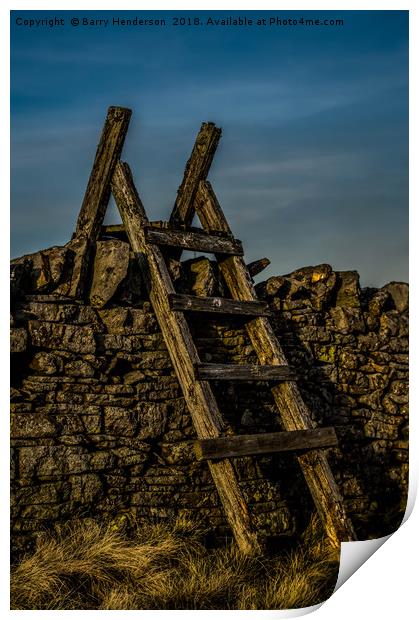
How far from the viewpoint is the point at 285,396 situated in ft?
23.0

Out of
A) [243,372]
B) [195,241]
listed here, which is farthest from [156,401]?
[195,241]

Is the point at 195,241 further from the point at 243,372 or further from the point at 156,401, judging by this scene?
the point at 156,401

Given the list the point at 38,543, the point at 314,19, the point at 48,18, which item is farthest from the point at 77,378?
the point at 314,19

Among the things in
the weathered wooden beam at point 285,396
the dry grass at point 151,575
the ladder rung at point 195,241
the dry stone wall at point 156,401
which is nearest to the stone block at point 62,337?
the dry stone wall at point 156,401

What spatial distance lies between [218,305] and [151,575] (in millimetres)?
2196

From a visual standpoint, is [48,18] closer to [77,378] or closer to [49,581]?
[77,378]

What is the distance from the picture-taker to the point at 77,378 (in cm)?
641

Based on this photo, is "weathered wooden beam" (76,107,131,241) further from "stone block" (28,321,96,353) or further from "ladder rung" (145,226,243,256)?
"stone block" (28,321,96,353)

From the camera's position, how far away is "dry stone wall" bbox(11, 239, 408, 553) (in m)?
6.18

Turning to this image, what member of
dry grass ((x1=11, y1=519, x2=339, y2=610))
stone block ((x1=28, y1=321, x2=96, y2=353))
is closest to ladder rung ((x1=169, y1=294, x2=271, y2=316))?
stone block ((x1=28, y1=321, x2=96, y2=353))

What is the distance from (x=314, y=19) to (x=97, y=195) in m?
2.22

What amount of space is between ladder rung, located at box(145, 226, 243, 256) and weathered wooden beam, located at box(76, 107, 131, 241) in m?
0.48

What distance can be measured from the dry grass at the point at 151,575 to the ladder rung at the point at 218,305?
5.55 feet

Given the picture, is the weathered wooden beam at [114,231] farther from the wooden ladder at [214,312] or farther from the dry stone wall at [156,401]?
the dry stone wall at [156,401]
